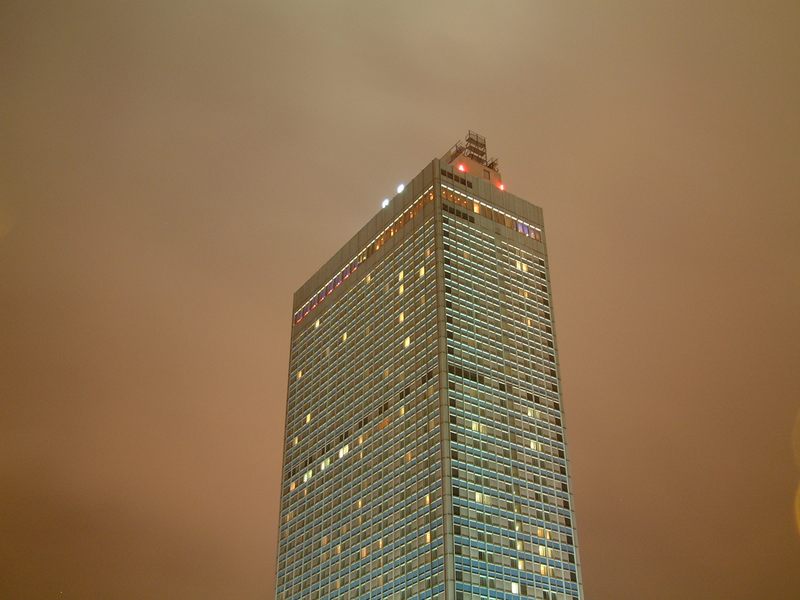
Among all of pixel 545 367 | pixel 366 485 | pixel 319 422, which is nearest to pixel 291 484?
pixel 319 422

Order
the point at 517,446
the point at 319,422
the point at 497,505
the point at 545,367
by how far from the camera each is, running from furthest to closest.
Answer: the point at 319,422 < the point at 545,367 < the point at 517,446 < the point at 497,505

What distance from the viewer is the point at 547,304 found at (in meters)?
185

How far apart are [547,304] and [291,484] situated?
223ft

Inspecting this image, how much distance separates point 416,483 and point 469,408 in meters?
16.0

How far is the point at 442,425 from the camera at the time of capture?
154 metres

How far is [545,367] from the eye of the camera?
6900 inches

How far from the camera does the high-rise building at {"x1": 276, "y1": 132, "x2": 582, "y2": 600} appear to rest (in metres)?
149

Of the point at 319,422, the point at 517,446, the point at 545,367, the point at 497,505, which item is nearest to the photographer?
the point at 497,505

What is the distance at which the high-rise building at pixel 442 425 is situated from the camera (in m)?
149

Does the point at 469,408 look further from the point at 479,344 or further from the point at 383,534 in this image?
the point at 383,534

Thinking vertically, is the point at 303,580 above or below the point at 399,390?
below

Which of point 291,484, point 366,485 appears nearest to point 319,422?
point 291,484
